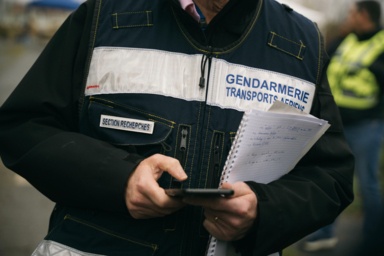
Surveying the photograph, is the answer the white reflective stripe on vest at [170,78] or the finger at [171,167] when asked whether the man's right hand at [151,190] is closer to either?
the finger at [171,167]

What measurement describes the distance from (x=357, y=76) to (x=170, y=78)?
391 centimetres

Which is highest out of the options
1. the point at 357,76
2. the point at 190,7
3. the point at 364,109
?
the point at 190,7

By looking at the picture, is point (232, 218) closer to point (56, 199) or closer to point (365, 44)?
point (56, 199)

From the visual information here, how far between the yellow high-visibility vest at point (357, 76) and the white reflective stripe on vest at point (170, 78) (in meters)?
3.70

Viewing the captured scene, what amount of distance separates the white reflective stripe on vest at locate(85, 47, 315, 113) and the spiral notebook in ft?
0.63

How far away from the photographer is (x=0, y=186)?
7.29 m

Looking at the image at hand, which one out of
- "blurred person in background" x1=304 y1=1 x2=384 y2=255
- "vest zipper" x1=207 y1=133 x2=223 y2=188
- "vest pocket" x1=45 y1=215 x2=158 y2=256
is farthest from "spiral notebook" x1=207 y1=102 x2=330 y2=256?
"blurred person in background" x1=304 y1=1 x2=384 y2=255

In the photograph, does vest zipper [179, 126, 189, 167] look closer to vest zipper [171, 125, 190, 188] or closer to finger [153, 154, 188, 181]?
vest zipper [171, 125, 190, 188]

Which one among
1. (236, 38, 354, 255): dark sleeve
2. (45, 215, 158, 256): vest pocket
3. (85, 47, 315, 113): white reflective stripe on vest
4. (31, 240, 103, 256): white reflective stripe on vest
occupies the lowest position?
(31, 240, 103, 256): white reflective stripe on vest

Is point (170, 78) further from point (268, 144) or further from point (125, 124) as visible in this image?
point (268, 144)

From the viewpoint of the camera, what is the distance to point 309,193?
207cm

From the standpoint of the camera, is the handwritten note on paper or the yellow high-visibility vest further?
the yellow high-visibility vest

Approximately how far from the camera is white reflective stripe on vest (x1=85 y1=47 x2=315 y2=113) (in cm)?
209

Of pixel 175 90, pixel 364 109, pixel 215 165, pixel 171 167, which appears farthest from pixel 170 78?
pixel 364 109
